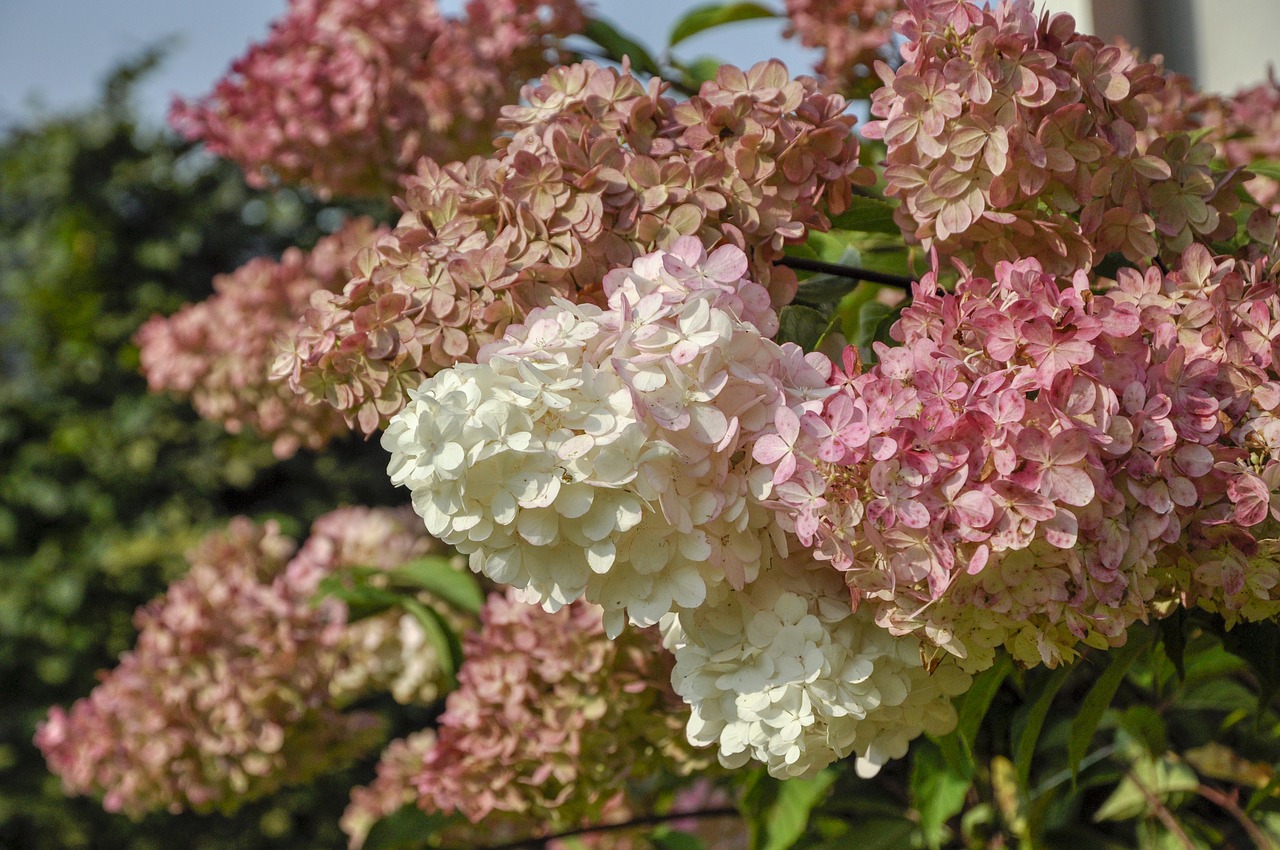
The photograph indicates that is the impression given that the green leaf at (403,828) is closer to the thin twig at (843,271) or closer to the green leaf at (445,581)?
the green leaf at (445,581)

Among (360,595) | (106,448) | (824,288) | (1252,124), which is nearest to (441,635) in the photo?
(360,595)

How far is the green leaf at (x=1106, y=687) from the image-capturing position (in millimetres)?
595

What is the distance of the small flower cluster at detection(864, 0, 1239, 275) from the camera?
486 mm

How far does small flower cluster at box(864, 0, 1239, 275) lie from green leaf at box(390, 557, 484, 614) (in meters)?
0.65

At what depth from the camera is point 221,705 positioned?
44.5 inches

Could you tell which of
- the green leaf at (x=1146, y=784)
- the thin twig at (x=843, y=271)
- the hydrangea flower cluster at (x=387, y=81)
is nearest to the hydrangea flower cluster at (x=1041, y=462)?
the thin twig at (x=843, y=271)

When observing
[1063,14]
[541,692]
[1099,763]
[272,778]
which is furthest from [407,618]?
[1063,14]

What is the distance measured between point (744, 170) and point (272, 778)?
0.89m

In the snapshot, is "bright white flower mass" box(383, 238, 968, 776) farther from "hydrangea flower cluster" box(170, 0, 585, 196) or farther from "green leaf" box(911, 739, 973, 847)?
"hydrangea flower cluster" box(170, 0, 585, 196)

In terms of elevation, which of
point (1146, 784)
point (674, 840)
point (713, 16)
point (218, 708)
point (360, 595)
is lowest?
point (674, 840)

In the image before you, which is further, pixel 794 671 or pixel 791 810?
pixel 791 810

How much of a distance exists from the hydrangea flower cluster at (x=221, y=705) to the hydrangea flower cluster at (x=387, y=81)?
0.46 meters

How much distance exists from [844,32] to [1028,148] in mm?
696

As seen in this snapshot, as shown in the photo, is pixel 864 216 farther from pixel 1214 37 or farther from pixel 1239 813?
pixel 1214 37
